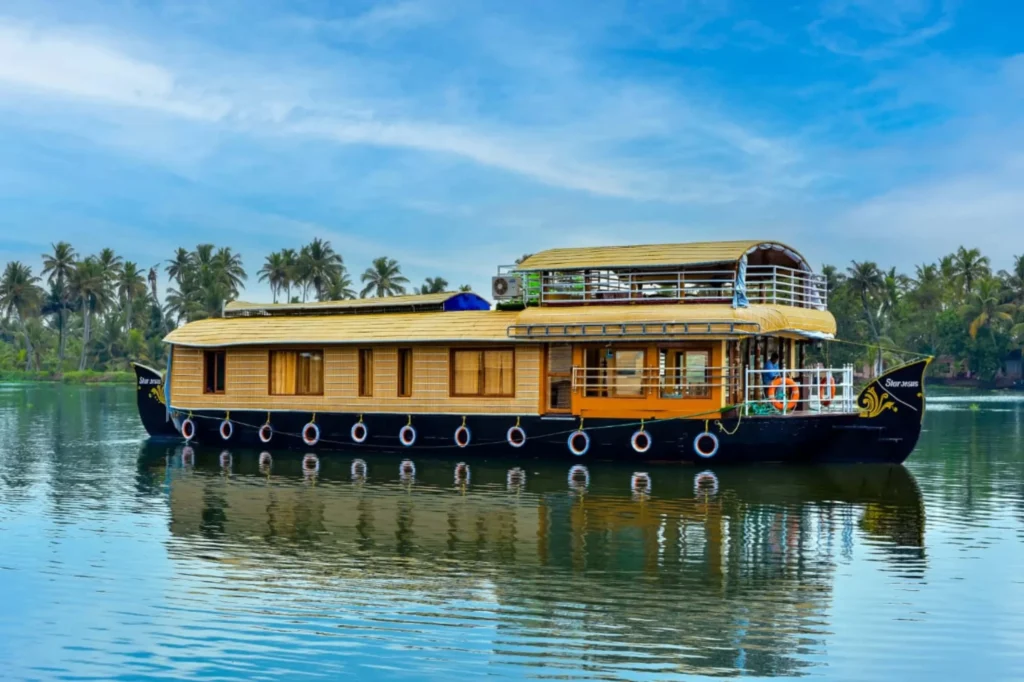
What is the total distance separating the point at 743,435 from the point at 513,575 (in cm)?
1012

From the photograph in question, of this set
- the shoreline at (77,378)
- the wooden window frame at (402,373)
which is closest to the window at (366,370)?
the wooden window frame at (402,373)

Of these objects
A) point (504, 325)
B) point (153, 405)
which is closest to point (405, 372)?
point (504, 325)

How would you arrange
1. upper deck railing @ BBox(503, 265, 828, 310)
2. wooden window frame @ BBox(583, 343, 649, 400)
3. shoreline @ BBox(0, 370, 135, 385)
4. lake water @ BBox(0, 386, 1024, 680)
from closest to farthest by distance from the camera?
lake water @ BBox(0, 386, 1024, 680)
wooden window frame @ BBox(583, 343, 649, 400)
upper deck railing @ BBox(503, 265, 828, 310)
shoreline @ BBox(0, 370, 135, 385)

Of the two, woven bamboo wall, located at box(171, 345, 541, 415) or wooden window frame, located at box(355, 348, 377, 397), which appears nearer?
woven bamboo wall, located at box(171, 345, 541, 415)

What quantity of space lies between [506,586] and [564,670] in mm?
2826

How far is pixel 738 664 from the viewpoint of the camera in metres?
8.82

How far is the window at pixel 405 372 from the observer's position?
23938 mm

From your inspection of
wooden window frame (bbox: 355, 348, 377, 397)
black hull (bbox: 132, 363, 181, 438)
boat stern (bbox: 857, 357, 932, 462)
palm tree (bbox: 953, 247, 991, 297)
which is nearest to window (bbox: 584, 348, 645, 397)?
boat stern (bbox: 857, 357, 932, 462)

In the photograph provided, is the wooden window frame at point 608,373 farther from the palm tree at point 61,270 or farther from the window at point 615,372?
the palm tree at point 61,270

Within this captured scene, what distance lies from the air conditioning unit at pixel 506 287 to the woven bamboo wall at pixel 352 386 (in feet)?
6.51

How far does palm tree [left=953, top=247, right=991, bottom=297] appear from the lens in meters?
79.4

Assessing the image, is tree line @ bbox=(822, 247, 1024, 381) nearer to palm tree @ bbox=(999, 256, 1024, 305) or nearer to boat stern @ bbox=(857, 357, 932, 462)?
palm tree @ bbox=(999, 256, 1024, 305)

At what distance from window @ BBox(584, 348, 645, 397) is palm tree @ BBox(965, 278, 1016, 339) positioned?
56.7 meters

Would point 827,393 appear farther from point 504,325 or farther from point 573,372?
point 504,325
